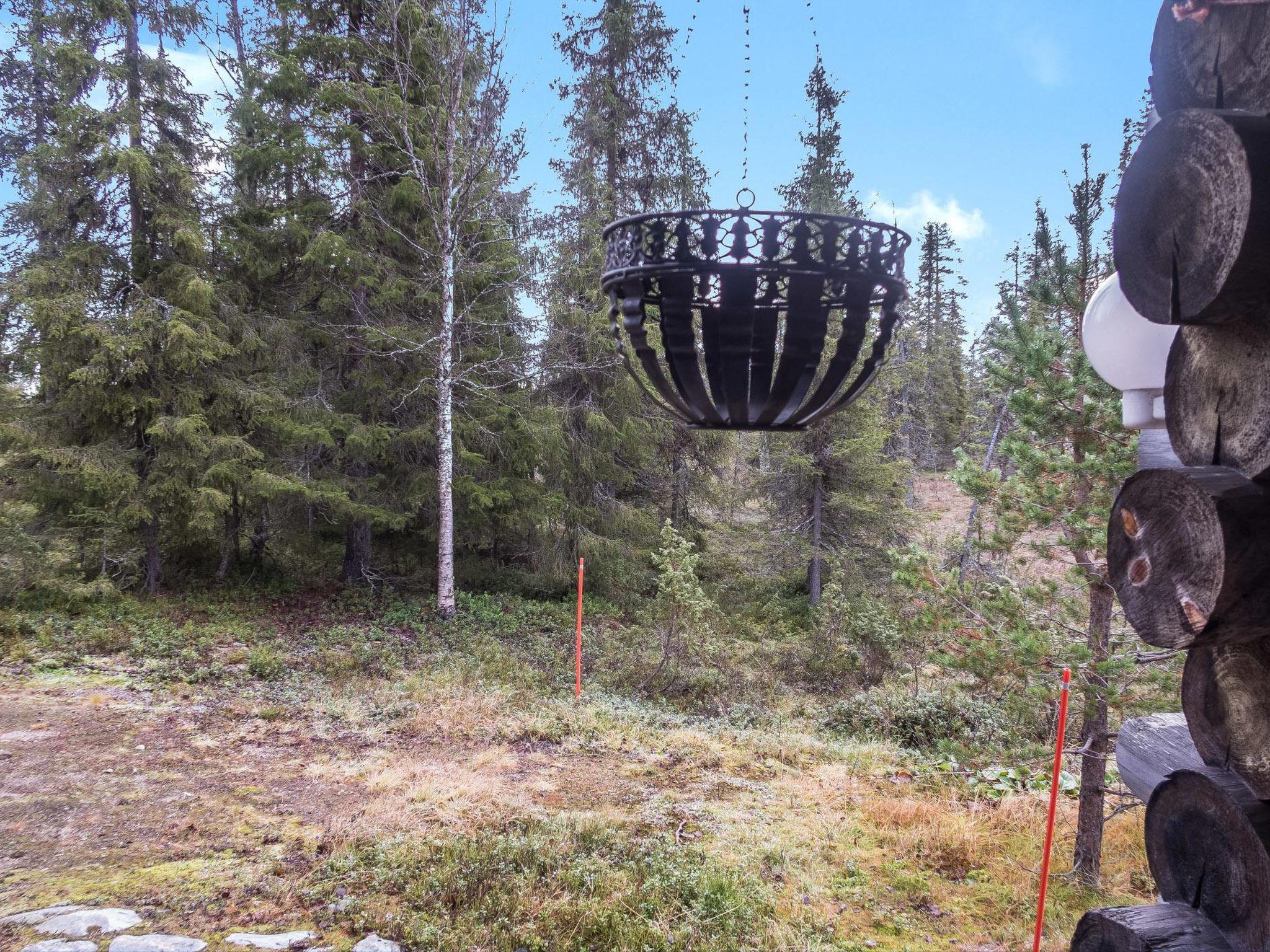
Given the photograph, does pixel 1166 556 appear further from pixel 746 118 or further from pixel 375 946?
pixel 375 946

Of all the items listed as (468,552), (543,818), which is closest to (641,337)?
(543,818)

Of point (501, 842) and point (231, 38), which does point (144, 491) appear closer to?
point (501, 842)

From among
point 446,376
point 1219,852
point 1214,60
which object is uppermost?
point 446,376

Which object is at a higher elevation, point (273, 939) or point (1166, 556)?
point (1166, 556)

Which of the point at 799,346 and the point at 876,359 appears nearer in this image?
the point at 799,346

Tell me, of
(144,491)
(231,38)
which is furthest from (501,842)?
(231,38)

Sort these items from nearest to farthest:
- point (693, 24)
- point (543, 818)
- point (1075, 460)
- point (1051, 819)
Result: 1. point (693, 24)
2. point (1051, 819)
3. point (1075, 460)
4. point (543, 818)

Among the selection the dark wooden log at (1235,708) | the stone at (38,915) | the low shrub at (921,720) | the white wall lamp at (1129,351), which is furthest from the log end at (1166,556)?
the low shrub at (921,720)

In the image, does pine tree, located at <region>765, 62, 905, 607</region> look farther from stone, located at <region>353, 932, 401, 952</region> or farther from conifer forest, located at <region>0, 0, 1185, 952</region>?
stone, located at <region>353, 932, 401, 952</region>

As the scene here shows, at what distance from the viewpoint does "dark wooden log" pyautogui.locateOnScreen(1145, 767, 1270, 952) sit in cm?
114

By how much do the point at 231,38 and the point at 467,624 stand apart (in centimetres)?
1107

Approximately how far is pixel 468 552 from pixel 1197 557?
11.5 m

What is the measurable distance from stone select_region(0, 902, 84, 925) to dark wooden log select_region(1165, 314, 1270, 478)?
172 inches

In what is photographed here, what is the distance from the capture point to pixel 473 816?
4473 mm
